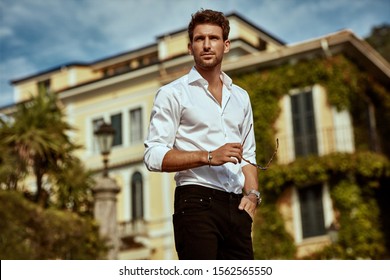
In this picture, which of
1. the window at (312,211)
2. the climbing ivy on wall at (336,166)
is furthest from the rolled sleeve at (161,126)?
the window at (312,211)

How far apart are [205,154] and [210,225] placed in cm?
29

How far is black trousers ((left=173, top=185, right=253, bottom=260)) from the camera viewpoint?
9.94 ft

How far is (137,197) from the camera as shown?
28.9 metres

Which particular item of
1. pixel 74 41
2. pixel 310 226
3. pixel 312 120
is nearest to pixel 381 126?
pixel 312 120

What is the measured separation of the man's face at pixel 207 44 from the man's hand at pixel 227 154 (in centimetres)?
45

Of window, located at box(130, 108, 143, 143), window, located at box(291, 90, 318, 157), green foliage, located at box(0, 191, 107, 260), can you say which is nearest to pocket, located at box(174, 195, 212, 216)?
green foliage, located at box(0, 191, 107, 260)

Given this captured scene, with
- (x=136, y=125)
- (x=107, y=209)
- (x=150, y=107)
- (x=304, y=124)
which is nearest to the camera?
(x=107, y=209)

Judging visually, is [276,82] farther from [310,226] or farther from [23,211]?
[23,211]

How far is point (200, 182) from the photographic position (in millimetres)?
3123

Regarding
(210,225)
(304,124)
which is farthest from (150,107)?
(210,225)

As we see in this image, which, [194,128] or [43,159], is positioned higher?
[43,159]

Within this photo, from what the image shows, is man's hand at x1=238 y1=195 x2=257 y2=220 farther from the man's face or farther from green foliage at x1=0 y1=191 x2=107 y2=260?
green foliage at x1=0 y1=191 x2=107 y2=260

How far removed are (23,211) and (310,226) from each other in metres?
11.8

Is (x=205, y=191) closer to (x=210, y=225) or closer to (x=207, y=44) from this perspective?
(x=210, y=225)
